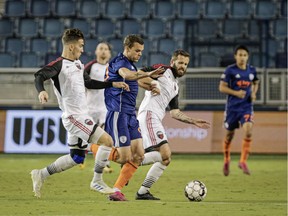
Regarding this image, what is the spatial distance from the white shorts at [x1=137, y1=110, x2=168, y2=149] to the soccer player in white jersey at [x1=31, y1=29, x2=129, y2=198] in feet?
2.23

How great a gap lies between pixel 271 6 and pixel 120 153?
44.0ft

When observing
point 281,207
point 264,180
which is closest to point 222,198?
point 281,207

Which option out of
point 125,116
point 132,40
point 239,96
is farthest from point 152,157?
point 239,96

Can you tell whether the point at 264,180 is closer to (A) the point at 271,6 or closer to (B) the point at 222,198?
(B) the point at 222,198

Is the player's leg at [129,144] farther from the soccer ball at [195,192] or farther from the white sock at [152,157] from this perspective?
the soccer ball at [195,192]

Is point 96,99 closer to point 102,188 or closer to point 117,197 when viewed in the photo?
point 102,188

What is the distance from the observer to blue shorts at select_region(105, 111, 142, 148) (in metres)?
8.72

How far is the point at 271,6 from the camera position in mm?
21047

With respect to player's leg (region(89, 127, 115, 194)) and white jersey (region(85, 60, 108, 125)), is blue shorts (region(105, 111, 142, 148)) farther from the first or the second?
white jersey (region(85, 60, 108, 125))

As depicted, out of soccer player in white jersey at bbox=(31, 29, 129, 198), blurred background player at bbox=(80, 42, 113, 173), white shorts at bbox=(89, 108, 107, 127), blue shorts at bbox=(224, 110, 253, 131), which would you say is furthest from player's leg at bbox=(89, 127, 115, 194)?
blue shorts at bbox=(224, 110, 253, 131)

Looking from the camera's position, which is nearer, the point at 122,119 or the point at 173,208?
the point at 173,208

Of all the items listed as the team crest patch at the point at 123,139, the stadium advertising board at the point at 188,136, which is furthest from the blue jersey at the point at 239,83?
the team crest patch at the point at 123,139

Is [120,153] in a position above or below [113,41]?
below

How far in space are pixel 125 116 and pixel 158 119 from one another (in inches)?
23.7
